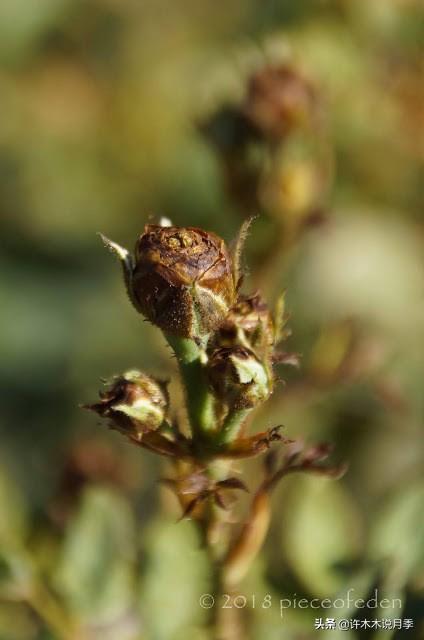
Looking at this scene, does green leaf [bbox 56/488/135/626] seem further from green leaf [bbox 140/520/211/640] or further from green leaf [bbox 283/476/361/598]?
green leaf [bbox 283/476/361/598]

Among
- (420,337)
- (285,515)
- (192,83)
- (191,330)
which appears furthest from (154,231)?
(192,83)

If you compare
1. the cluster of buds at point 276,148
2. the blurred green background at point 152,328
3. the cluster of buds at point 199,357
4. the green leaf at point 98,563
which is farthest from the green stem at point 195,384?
the cluster of buds at point 276,148

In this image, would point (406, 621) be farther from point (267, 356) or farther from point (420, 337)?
point (420, 337)

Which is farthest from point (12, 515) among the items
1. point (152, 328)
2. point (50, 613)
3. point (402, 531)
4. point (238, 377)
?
point (238, 377)

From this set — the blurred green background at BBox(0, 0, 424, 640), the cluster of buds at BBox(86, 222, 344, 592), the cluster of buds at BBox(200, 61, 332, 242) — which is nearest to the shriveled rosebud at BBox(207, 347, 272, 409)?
the cluster of buds at BBox(86, 222, 344, 592)

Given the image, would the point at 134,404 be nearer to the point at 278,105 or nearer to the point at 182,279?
the point at 182,279

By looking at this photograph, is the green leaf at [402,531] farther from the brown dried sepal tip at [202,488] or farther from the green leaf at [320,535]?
the brown dried sepal tip at [202,488]
